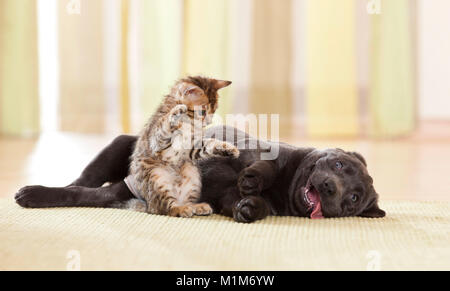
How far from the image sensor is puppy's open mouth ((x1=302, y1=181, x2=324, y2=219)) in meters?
2.00

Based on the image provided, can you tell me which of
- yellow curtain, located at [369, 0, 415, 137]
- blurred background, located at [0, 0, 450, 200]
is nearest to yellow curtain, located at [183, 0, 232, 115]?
blurred background, located at [0, 0, 450, 200]

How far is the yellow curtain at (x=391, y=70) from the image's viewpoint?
448cm

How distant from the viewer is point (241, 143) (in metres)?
2.16

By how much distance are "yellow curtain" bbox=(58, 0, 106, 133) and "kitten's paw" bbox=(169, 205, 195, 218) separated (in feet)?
9.34

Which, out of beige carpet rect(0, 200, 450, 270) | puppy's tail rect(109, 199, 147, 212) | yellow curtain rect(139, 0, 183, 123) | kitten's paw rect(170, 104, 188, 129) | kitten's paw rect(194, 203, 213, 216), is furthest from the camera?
yellow curtain rect(139, 0, 183, 123)

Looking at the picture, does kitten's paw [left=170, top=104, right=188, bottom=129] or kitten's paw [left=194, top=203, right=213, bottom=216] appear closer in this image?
kitten's paw [left=170, top=104, right=188, bottom=129]

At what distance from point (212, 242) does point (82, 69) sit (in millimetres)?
3200

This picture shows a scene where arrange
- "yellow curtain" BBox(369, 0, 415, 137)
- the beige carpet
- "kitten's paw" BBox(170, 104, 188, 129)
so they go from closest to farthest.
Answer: the beige carpet < "kitten's paw" BBox(170, 104, 188, 129) < "yellow curtain" BBox(369, 0, 415, 137)

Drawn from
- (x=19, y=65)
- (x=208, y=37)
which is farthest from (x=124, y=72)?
(x=19, y=65)

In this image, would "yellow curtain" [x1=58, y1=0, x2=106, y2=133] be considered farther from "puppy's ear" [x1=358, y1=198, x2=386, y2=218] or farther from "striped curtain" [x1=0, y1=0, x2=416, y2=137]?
"puppy's ear" [x1=358, y1=198, x2=386, y2=218]

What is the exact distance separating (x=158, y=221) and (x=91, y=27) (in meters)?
2.98

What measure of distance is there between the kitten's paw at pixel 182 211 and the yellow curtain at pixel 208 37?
258cm

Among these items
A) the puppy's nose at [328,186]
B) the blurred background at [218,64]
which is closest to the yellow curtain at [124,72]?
the blurred background at [218,64]

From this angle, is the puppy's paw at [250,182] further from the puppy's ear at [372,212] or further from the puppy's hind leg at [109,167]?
the puppy's hind leg at [109,167]
